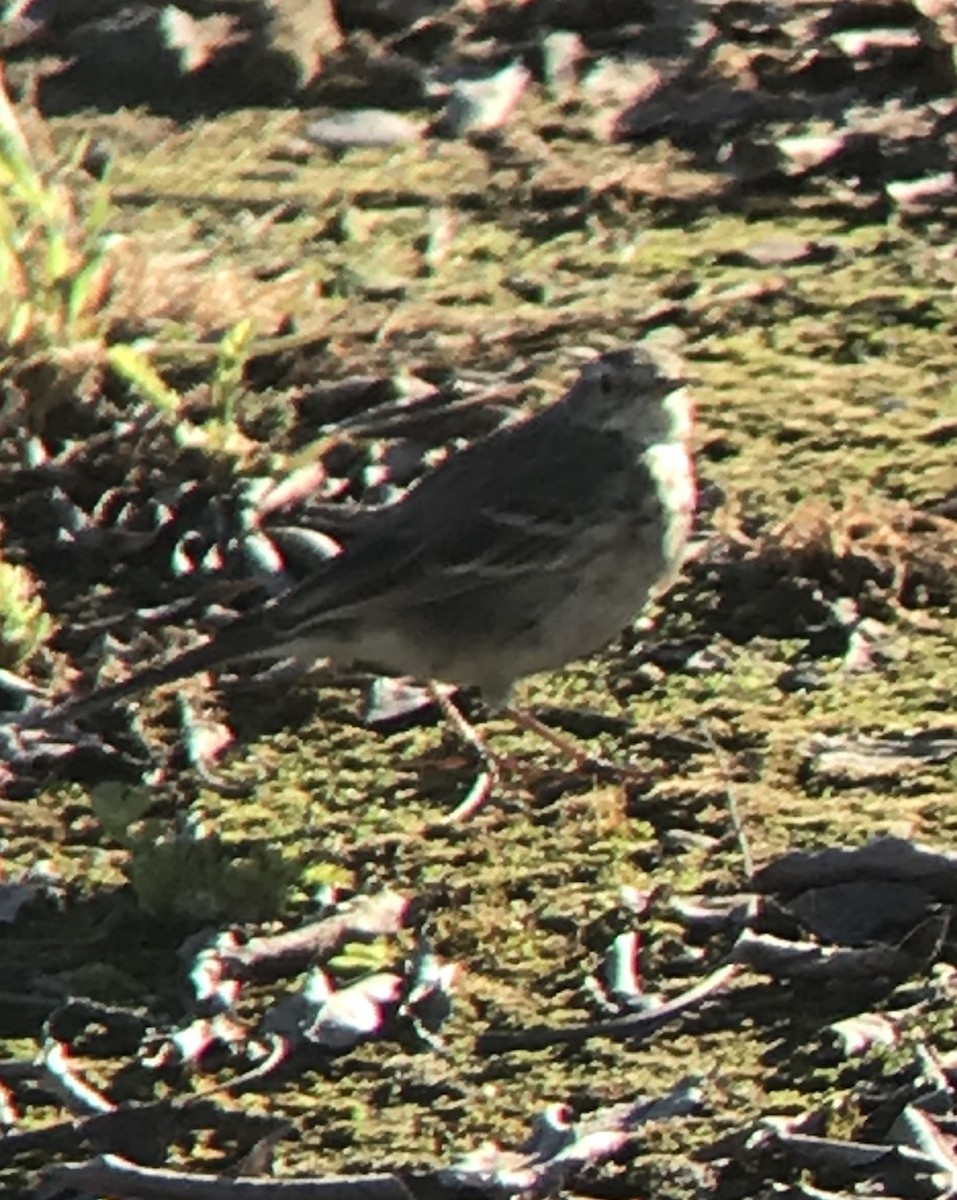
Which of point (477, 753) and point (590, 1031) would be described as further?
point (477, 753)

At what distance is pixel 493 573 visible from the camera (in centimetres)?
600

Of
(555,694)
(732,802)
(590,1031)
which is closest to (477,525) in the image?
(555,694)

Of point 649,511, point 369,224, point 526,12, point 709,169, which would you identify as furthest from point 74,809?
point 526,12

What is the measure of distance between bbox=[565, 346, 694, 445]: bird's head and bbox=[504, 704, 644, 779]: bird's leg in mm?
617

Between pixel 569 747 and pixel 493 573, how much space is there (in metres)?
0.39

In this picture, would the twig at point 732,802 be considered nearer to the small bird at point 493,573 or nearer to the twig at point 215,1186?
the small bird at point 493,573

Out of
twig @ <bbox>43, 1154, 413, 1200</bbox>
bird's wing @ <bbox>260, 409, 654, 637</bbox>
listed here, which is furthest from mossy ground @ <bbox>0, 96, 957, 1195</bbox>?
bird's wing @ <bbox>260, 409, 654, 637</bbox>

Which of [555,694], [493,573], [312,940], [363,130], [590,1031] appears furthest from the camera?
[363,130]

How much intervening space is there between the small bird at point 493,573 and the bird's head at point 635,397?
0.07ft

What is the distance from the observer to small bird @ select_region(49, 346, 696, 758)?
5.85 metres

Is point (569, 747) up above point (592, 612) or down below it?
below

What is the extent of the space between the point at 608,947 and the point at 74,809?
1.15 m

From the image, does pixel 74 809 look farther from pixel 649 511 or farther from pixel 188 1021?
pixel 649 511

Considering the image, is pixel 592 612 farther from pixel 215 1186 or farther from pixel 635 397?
pixel 215 1186
